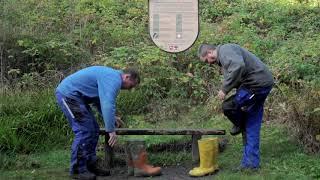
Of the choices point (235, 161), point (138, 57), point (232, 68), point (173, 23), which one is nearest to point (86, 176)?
point (235, 161)

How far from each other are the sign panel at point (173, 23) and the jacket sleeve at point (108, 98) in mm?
2911

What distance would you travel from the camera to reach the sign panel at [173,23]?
908 cm

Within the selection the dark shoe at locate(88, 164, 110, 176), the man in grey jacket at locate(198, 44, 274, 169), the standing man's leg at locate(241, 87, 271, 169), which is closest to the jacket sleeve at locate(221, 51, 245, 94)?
the man in grey jacket at locate(198, 44, 274, 169)

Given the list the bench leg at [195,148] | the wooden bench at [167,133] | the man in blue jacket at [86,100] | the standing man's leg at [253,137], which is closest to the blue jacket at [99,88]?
the man in blue jacket at [86,100]

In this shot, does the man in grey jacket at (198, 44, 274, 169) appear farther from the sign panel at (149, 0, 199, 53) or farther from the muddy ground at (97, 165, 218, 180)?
the sign panel at (149, 0, 199, 53)

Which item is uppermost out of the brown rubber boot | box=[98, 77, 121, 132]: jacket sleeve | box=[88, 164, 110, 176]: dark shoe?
box=[98, 77, 121, 132]: jacket sleeve

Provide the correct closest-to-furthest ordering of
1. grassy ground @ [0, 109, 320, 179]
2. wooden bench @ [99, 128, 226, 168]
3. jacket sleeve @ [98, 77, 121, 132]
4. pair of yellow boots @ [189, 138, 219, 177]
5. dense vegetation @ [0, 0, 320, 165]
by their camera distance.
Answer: jacket sleeve @ [98, 77, 121, 132] → grassy ground @ [0, 109, 320, 179] → pair of yellow boots @ [189, 138, 219, 177] → wooden bench @ [99, 128, 226, 168] → dense vegetation @ [0, 0, 320, 165]

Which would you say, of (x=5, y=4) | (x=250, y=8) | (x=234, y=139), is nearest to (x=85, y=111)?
(x=234, y=139)

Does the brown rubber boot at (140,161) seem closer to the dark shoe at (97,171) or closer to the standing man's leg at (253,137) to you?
the dark shoe at (97,171)

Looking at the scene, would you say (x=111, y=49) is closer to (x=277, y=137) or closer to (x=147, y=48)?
(x=147, y=48)

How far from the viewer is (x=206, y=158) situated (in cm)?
679

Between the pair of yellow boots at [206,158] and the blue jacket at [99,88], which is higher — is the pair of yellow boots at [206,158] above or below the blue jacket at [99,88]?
below

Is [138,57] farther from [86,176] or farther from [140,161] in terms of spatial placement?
[86,176]

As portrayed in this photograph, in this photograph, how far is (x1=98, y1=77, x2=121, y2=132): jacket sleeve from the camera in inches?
244
